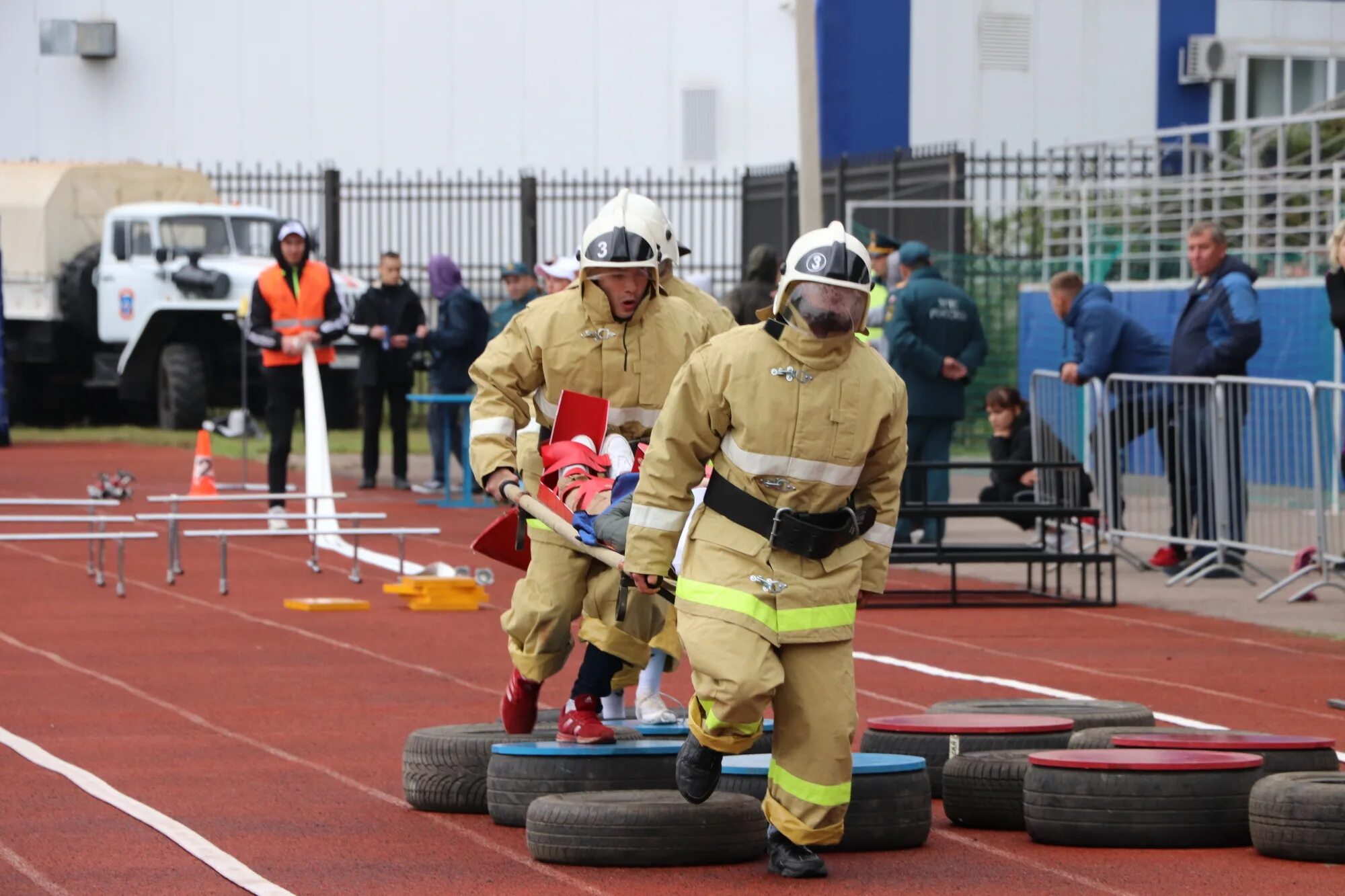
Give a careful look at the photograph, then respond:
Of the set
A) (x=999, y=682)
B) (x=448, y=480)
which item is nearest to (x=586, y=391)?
(x=999, y=682)

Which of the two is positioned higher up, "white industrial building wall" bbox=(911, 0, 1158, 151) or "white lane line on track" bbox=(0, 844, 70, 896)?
"white industrial building wall" bbox=(911, 0, 1158, 151)

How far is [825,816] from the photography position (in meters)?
6.37

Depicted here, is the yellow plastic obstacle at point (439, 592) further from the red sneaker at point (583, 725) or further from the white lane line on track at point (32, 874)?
the white lane line on track at point (32, 874)

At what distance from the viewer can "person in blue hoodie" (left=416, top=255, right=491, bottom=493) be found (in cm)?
1952

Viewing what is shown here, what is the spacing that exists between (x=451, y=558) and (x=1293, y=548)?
18.6 ft

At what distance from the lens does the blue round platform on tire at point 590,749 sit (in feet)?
23.0

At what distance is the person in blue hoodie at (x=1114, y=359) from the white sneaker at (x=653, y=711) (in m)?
6.97

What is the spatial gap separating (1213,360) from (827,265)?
7935mm

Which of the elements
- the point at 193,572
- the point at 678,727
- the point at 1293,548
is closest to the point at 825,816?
the point at 678,727

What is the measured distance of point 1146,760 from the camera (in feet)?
22.2

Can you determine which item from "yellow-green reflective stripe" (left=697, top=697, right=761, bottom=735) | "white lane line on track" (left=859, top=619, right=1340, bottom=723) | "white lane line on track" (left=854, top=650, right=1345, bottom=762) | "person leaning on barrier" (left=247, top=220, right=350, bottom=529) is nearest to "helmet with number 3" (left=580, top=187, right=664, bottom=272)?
"yellow-green reflective stripe" (left=697, top=697, right=761, bottom=735)

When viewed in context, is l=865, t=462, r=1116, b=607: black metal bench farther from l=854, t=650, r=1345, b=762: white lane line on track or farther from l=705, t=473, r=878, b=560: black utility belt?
l=705, t=473, r=878, b=560: black utility belt

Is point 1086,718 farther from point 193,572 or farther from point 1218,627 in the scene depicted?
point 193,572

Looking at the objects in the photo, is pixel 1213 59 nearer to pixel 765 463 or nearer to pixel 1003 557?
pixel 1003 557
